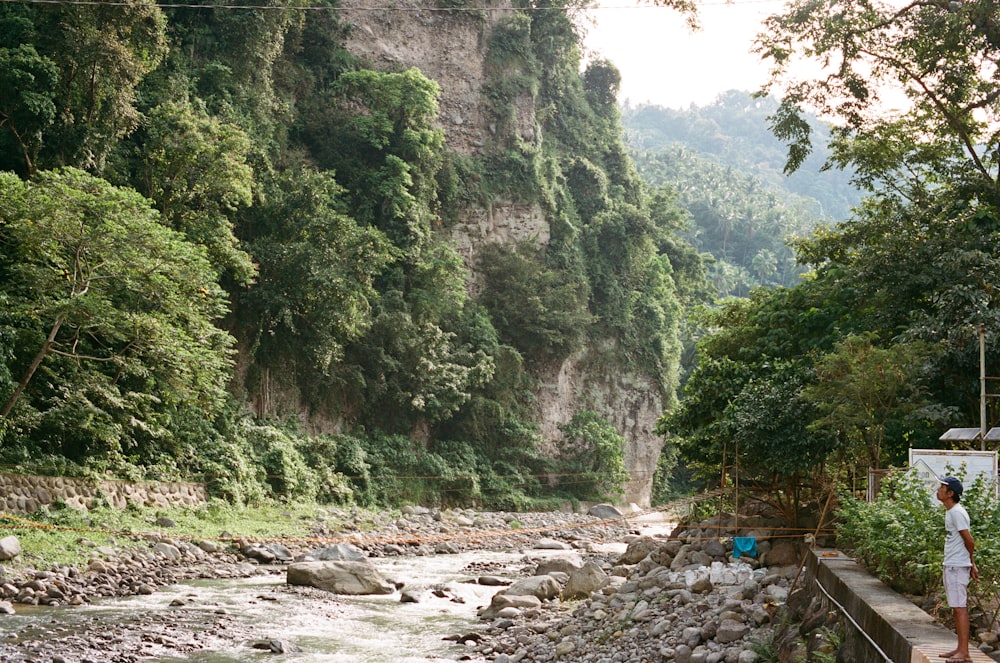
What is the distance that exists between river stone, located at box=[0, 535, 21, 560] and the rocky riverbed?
0.15 meters

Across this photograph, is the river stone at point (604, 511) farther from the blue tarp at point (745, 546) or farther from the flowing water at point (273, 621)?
the blue tarp at point (745, 546)

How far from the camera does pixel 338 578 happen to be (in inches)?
520

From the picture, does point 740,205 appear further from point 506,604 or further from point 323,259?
point 506,604

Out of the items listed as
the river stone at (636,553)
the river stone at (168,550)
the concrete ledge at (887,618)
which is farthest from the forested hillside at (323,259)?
the concrete ledge at (887,618)

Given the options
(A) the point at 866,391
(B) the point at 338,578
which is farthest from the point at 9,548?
(A) the point at 866,391

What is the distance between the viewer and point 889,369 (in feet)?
31.7

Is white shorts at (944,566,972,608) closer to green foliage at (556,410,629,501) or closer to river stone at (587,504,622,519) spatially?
river stone at (587,504,622,519)

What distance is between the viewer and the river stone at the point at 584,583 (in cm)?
1245

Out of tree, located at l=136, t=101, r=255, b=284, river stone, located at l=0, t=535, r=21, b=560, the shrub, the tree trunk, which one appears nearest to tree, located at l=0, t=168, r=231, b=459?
the tree trunk

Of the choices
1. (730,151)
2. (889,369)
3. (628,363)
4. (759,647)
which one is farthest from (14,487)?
(730,151)

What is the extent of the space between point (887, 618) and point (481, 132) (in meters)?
29.9

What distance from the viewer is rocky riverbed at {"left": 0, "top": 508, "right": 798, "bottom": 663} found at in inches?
328

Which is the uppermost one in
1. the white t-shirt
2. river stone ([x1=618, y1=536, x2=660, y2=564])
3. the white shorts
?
the white t-shirt

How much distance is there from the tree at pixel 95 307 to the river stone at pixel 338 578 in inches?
157
